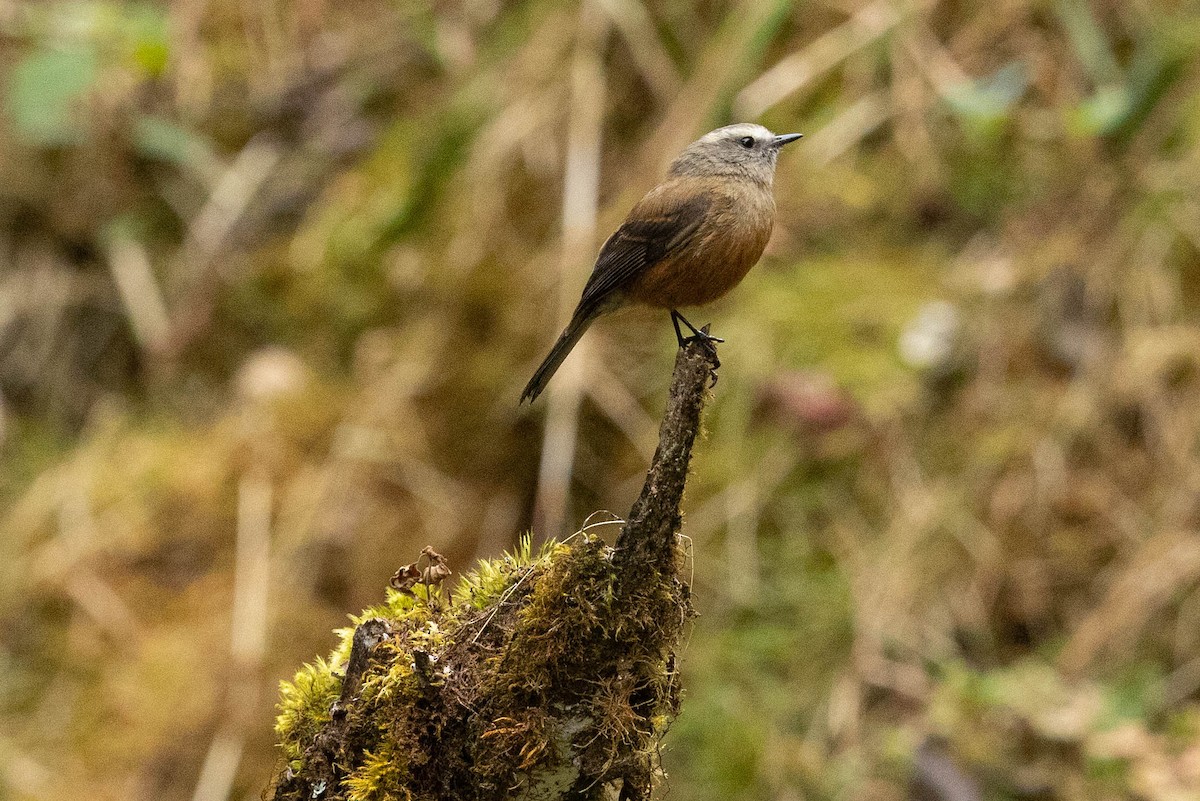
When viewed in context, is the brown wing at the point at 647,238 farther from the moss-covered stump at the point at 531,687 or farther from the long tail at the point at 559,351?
the moss-covered stump at the point at 531,687

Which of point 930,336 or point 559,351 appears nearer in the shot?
point 559,351

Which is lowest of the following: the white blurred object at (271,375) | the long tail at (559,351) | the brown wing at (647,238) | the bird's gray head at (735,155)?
the long tail at (559,351)

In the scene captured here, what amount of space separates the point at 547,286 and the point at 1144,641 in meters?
3.24

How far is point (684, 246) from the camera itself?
4.12 meters

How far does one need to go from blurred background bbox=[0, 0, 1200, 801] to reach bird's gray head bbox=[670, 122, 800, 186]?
1048mm

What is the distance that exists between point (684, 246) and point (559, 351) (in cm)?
54

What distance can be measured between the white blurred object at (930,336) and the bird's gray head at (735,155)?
176 cm

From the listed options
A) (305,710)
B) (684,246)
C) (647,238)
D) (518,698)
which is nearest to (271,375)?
(647,238)

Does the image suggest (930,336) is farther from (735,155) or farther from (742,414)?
(735,155)

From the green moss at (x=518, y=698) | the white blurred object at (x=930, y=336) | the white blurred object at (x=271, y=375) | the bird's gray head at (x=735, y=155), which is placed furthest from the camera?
the white blurred object at (x=271, y=375)

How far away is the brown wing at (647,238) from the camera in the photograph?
13.6 ft

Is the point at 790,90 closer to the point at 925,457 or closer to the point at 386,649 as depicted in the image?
the point at 925,457

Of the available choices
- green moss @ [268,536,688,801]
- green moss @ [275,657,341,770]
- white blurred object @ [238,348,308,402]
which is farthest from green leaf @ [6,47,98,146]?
green moss @ [268,536,688,801]

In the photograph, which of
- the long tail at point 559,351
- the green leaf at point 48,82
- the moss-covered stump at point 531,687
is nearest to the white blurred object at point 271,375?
the green leaf at point 48,82
